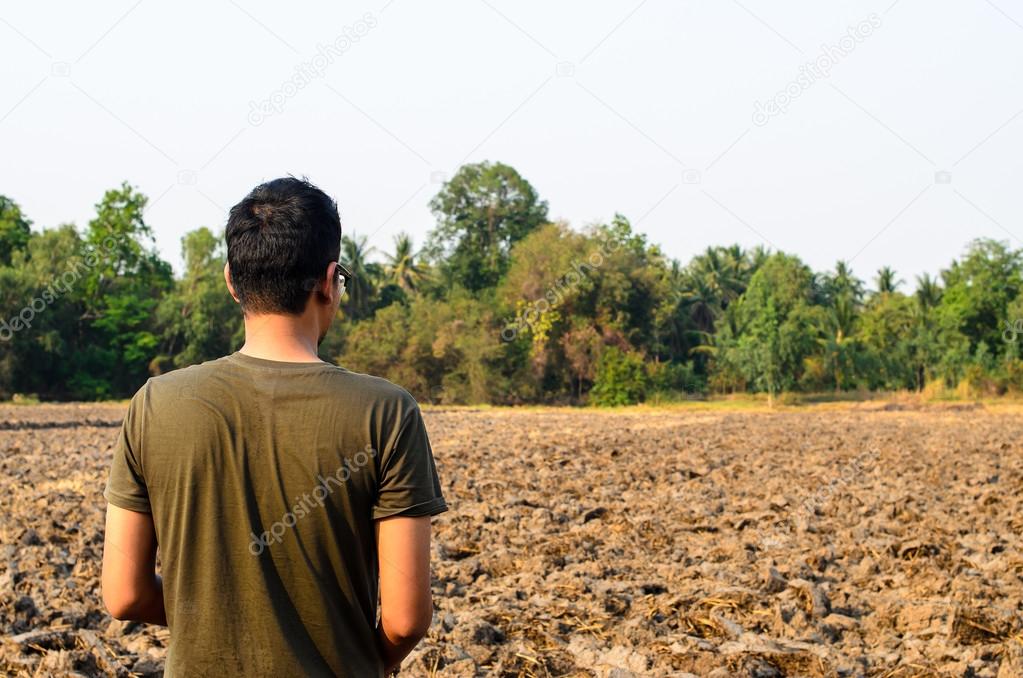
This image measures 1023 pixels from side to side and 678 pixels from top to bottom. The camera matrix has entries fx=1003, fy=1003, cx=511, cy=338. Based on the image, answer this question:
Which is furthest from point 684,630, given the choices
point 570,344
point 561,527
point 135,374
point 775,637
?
point 135,374

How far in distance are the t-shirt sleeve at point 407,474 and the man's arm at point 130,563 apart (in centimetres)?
46

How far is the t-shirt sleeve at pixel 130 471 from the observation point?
1.82 meters

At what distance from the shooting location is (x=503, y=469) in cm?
1347

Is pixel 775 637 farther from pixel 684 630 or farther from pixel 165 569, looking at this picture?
pixel 165 569

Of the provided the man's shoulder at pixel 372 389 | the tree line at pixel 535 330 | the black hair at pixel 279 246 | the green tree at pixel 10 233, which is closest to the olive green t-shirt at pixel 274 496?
the man's shoulder at pixel 372 389

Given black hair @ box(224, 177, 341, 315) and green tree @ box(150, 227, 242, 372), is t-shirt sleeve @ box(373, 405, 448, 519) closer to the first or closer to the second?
black hair @ box(224, 177, 341, 315)

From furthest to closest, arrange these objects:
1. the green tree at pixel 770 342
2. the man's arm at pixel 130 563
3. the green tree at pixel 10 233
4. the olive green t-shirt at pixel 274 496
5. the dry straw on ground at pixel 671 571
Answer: the green tree at pixel 10 233 → the green tree at pixel 770 342 → the dry straw on ground at pixel 671 571 → the man's arm at pixel 130 563 → the olive green t-shirt at pixel 274 496

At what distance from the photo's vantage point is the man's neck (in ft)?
6.02

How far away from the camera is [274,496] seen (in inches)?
69.6

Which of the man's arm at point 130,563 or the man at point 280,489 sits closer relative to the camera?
the man at point 280,489

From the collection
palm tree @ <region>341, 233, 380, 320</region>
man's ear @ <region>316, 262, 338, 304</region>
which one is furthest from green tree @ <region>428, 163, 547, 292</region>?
man's ear @ <region>316, 262, 338, 304</region>

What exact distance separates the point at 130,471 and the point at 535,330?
4376cm

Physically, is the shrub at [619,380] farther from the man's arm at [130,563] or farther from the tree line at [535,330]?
the man's arm at [130,563]

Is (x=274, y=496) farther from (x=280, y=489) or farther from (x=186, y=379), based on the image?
(x=186, y=379)
